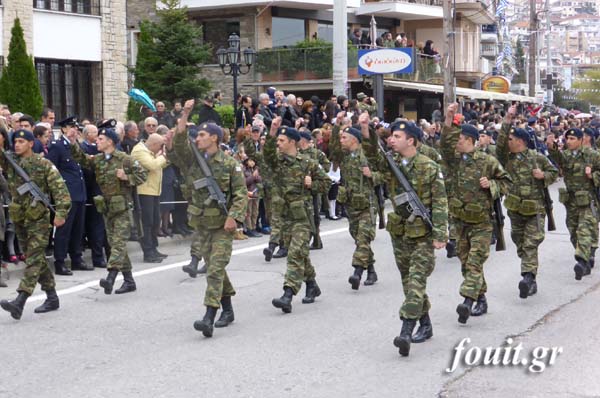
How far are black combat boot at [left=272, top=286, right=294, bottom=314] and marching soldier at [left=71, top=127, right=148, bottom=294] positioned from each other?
7.07 feet

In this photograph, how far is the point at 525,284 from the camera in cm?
1022

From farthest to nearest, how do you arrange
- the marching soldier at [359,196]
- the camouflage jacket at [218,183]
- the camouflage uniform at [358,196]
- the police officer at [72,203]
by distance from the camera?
the police officer at [72,203] → the camouflage uniform at [358,196] → the marching soldier at [359,196] → the camouflage jacket at [218,183]

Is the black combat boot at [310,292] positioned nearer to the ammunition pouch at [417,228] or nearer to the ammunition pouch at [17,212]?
the ammunition pouch at [417,228]

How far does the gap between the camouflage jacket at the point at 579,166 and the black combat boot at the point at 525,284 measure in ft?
6.30

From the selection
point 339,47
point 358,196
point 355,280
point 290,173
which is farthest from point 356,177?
point 339,47

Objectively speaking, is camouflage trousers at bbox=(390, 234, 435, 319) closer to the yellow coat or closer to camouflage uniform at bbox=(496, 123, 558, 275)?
camouflage uniform at bbox=(496, 123, 558, 275)

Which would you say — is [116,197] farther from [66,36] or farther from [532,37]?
[532,37]

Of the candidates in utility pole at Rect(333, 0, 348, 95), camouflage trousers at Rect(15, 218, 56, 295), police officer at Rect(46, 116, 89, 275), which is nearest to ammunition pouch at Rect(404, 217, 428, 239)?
camouflage trousers at Rect(15, 218, 56, 295)

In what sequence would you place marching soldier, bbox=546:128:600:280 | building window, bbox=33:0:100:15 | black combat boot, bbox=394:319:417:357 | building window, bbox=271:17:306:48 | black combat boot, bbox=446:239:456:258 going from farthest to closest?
building window, bbox=271:17:306:48, building window, bbox=33:0:100:15, black combat boot, bbox=446:239:456:258, marching soldier, bbox=546:128:600:280, black combat boot, bbox=394:319:417:357

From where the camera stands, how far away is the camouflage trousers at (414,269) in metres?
7.81

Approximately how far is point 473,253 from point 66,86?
19.4 m

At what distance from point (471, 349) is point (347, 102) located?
14.2 m

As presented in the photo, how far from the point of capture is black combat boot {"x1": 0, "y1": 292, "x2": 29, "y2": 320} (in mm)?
9250

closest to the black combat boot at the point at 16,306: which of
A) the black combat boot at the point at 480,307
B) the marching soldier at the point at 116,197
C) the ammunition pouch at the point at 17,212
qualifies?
the ammunition pouch at the point at 17,212
